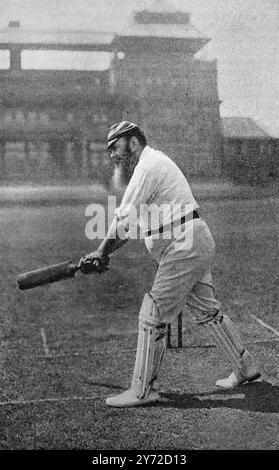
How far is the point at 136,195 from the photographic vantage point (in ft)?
9.20

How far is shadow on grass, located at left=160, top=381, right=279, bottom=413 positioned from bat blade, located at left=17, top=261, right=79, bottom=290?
0.75 meters

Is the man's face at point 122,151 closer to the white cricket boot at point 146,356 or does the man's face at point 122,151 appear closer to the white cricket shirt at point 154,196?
the white cricket shirt at point 154,196

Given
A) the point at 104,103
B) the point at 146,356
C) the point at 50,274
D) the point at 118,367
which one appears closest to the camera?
the point at 146,356

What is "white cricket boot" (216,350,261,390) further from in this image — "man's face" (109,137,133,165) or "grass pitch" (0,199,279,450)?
"man's face" (109,137,133,165)

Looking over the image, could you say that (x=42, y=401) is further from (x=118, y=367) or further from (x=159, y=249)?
(x=159, y=249)

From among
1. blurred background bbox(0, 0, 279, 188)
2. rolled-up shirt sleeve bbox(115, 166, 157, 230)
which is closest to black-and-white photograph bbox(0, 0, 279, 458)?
rolled-up shirt sleeve bbox(115, 166, 157, 230)

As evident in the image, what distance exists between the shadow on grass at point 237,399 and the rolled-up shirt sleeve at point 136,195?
86cm

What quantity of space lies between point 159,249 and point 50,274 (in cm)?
59

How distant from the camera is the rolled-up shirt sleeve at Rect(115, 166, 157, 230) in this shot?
110 inches

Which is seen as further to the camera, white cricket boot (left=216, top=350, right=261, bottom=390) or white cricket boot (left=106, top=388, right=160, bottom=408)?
white cricket boot (left=216, top=350, right=261, bottom=390)

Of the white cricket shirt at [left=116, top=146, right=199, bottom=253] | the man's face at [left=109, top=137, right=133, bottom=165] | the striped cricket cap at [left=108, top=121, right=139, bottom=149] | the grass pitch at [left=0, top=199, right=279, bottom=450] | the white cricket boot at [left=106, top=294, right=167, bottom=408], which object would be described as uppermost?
the striped cricket cap at [left=108, top=121, right=139, bottom=149]

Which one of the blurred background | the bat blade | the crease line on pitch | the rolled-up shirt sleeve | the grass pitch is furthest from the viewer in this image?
the blurred background

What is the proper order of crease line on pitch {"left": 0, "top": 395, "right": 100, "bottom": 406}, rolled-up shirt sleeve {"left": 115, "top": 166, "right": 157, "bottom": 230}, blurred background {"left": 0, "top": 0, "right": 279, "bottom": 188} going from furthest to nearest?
blurred background {"left": 0, "top": 0, "right": 279, "bottom": 188}, crease line on pitch {"left": 0, "top": 395, "right": 100, "bottom": 406}, rolled-up shirt sleeve {"left": 115, "top": 166, "right": 157, "bottom": 230}

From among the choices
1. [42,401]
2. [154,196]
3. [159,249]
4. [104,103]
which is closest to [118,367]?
[42,401]
